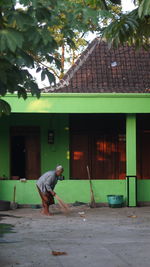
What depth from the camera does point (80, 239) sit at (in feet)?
34.0

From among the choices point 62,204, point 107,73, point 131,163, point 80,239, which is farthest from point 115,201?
point 80,239

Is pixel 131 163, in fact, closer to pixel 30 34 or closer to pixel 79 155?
pixel 79 155

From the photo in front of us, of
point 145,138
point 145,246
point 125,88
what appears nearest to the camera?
point 145,246

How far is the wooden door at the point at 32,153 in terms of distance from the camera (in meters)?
18.2

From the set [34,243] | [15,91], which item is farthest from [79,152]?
[15,91]

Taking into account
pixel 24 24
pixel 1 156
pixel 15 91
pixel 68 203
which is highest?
pixel 24 24

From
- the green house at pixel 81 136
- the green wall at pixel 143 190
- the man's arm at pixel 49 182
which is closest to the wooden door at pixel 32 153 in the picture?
the green house at pixel 81 136

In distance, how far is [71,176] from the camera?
18234 mm

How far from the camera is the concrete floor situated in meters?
8.34

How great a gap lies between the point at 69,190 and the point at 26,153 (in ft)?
8.41

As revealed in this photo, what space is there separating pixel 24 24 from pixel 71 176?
549 inches

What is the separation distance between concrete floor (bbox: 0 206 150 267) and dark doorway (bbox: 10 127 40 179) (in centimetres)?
300

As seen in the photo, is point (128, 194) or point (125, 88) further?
point (125, 88)

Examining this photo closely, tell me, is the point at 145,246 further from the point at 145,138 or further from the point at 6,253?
the point at 145,138
